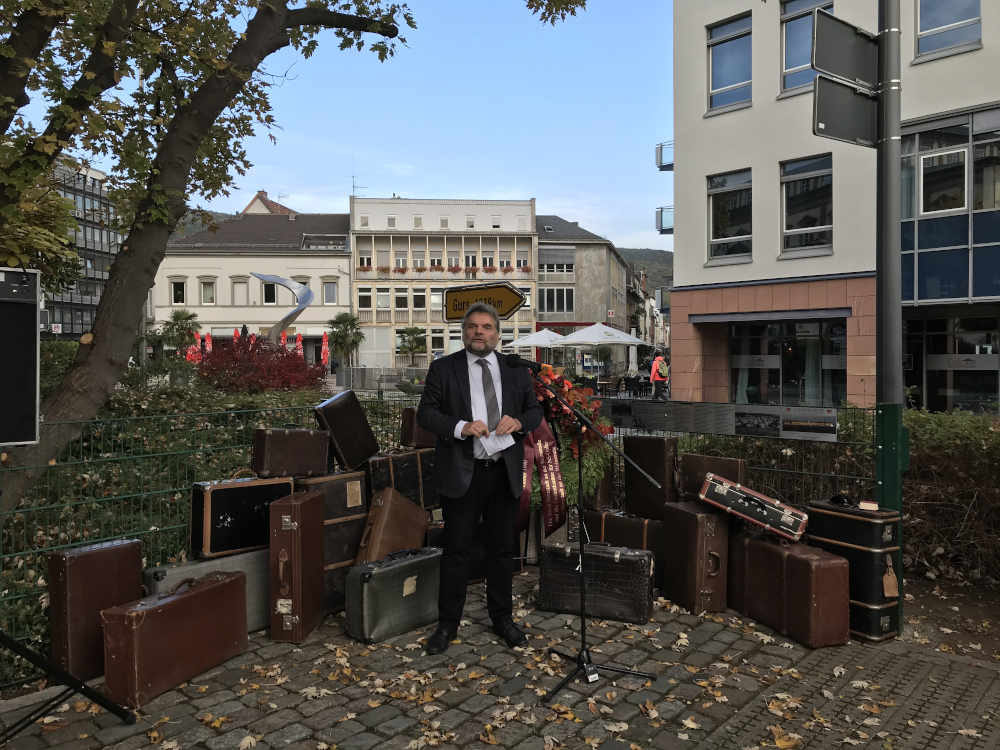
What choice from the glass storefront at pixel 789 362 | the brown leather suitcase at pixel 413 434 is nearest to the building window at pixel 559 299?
the glass storefront at pixel 789 362

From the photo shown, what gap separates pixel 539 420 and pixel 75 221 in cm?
519

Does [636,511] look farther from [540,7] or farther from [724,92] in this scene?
[724,92]

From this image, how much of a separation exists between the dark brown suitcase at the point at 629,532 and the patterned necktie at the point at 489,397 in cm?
166

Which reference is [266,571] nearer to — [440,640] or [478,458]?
[440,640]

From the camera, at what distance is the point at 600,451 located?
21.0ft

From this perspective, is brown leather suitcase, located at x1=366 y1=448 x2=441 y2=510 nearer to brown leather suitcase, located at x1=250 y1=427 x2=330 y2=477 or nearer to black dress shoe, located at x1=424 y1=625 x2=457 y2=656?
brown leather suitcase, located at x1=250 y1=427 x2=330 y2=477

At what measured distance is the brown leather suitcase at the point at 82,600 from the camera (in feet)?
13.3

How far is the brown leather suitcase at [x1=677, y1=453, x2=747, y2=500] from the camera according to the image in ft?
18.0

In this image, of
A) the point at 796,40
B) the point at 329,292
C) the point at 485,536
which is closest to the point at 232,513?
the point at 485,536

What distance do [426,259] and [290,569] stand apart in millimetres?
56470

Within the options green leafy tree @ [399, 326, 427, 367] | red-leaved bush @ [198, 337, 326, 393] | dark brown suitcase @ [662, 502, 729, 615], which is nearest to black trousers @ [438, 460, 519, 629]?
dark brown suitcase @ [662, 502, 729, 615]

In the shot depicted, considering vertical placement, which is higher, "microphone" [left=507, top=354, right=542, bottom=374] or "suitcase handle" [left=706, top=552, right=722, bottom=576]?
"microphone" [left=507, top=354, right=542, bottom=374]

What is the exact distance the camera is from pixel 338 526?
17.1 ft

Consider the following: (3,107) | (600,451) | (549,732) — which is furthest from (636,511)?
(3,107)
